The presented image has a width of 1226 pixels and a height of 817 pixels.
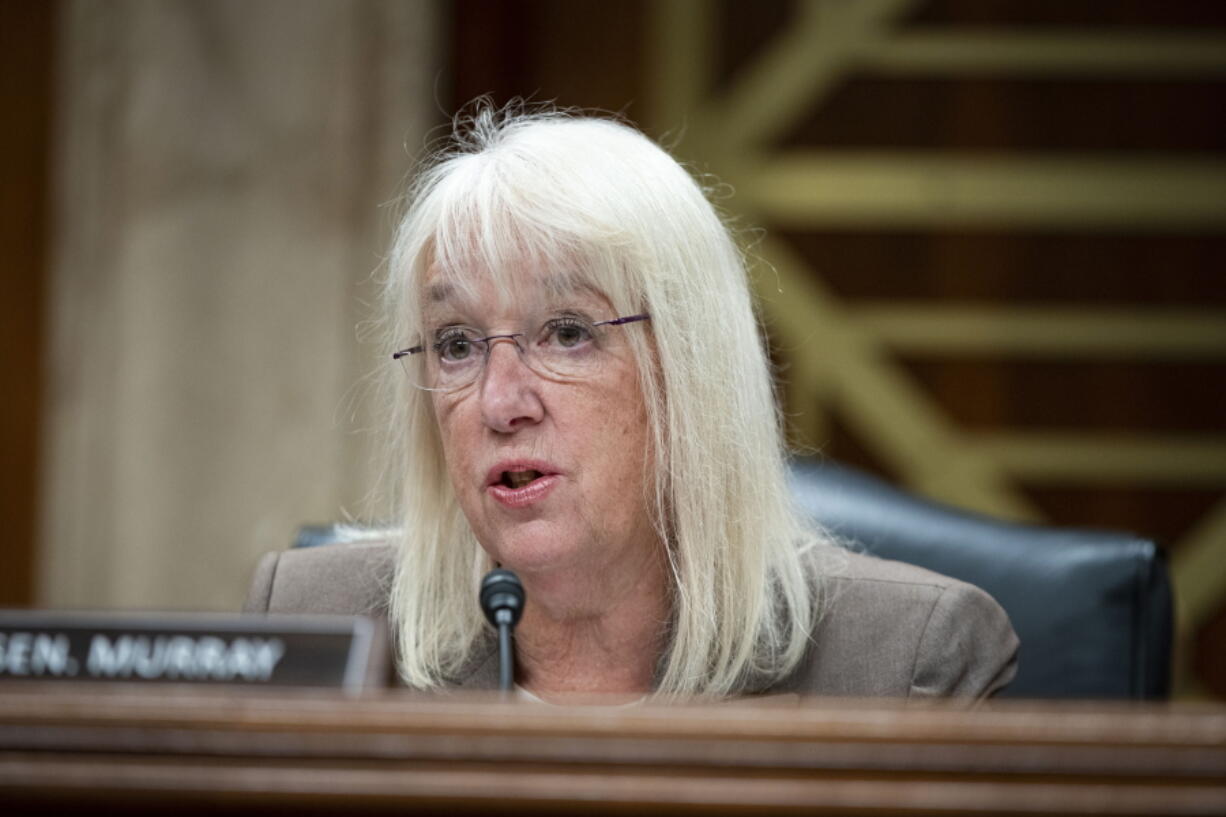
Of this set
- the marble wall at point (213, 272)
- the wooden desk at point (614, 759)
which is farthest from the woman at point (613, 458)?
the marble wall at point (213, 272)

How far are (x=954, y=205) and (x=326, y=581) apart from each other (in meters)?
2.17

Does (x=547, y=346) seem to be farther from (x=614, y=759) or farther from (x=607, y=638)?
(x=614, y=759)

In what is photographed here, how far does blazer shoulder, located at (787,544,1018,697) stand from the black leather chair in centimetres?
8

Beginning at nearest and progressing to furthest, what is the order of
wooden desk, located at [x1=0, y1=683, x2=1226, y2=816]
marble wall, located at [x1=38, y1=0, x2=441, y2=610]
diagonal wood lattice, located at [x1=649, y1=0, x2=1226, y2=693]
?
wooden desk, located at [x1=0, y1=683, x2=1226, y2=816], marble wall, located at [x1=38, y1=0, x2=441, y2=610], diagonal wood lattice, located at [x1=649, y1=0, x2=1226, y2=693]

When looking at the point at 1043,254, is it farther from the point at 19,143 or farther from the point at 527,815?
the point at 527,815

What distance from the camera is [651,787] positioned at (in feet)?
2.18

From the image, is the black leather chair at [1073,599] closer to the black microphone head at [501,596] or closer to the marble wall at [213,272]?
the black microphone head at [501,596]

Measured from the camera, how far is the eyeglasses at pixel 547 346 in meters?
1.41

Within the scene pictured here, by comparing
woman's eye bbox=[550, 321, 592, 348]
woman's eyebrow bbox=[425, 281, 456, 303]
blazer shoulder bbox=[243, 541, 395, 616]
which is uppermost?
woman's eyebrow bbox=[425, 281, 456, 303]

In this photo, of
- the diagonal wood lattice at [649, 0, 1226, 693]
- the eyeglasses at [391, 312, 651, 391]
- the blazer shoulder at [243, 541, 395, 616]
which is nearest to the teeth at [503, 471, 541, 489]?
the eyeglasses at [391, 312, 651, 391]

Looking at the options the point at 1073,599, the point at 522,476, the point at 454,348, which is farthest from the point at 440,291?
the point at 1073,599

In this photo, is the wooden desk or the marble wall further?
the marble wall

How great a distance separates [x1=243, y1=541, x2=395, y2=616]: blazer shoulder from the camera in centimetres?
167

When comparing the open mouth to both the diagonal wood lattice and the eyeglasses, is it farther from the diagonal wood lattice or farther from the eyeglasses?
the diagonal wood lattice
